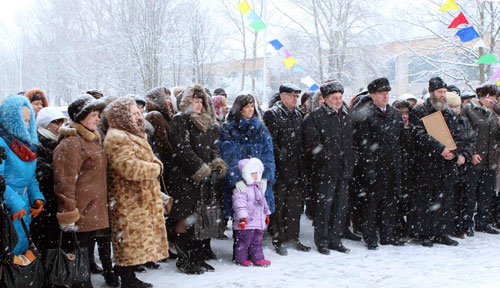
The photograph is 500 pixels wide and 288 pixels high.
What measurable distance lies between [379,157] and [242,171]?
218 centimetres

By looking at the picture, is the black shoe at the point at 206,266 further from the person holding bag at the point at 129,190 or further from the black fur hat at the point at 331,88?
the black fur hat at the point at 331,88

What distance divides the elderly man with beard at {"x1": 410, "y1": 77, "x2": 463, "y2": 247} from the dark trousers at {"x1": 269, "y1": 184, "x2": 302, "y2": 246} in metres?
1.94

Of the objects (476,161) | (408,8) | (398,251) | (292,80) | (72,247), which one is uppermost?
(408,8)

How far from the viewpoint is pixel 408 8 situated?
1695cm

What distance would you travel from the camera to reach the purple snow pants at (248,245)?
6035 mm

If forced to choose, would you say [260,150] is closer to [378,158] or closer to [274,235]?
[274,235]

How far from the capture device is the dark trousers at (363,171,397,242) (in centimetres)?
693

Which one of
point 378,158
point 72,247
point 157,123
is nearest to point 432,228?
point 378,158

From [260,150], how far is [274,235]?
1334 millimetres

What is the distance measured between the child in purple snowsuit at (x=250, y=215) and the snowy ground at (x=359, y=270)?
0.64ft

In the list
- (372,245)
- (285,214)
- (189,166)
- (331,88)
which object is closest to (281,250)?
(285,214)

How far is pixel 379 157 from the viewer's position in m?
6.91

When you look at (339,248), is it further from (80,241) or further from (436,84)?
(80,241)

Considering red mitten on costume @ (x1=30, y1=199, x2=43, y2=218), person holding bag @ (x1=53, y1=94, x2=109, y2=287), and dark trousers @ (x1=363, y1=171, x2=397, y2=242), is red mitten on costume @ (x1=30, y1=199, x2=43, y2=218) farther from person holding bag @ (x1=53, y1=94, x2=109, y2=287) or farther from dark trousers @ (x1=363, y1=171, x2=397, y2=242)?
dark trousers @ (x1=363, y1=171, x2=397, y2=242)
